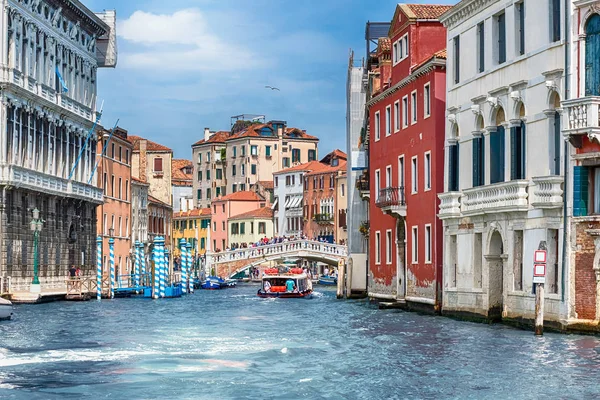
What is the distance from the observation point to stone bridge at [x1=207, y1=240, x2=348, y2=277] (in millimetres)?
73125

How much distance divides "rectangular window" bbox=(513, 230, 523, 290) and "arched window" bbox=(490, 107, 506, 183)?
1.60 metres

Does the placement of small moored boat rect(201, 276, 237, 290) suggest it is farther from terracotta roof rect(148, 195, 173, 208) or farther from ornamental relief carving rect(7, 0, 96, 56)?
ornamental relief carving rect(7, 0, 96, 56)

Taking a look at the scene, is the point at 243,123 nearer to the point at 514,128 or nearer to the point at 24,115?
the point at 24,115

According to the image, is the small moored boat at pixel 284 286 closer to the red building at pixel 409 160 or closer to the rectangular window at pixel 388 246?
the red building at pixel 409 160

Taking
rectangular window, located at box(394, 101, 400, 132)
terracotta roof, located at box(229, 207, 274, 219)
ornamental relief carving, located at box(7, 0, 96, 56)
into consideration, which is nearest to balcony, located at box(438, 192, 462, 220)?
rectangular window, located at box(394, 101, 400, 132)

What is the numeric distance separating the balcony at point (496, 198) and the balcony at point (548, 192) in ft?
2.25

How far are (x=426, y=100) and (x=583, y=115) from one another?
1182 centimetres

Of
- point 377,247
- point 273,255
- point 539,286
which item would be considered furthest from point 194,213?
point 539,286

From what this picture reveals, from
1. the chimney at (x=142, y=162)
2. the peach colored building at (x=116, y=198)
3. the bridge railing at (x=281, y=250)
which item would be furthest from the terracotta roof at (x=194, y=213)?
the peach colored building at (x=116, y=198)

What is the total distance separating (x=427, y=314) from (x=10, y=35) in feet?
56.1

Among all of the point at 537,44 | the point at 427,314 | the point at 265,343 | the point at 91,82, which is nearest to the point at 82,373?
the point at 265,343

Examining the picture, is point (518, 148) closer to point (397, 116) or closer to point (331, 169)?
point (397, 116)

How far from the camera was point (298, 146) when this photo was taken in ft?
366

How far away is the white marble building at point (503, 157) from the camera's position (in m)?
24.9
